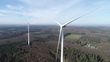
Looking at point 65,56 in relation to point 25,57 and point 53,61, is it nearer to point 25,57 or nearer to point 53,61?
point 53,61

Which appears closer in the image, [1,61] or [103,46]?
[1,61]

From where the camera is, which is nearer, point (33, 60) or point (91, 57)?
point (33, 60)

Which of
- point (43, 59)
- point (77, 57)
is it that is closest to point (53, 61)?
point (43, 59)

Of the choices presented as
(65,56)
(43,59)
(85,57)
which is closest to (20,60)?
(43,59)

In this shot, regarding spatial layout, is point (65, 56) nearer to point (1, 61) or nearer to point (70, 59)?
point (70, 59)

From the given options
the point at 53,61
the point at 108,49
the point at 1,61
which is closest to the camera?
the point at 1,61

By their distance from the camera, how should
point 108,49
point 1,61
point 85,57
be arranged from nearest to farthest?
1. point 1,61
2. point 85,57
3. point 108,49

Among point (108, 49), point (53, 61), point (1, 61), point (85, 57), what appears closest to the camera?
point (1, 61)

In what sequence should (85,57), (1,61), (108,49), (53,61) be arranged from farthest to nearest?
(108,49) < (85,57) < (53,61) < (1,61)
